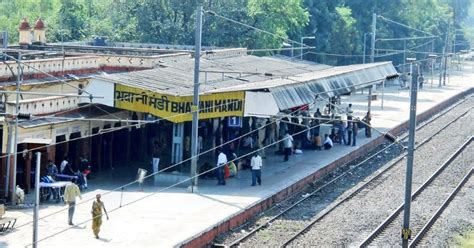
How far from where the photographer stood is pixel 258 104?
34375mm

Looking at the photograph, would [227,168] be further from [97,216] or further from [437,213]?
[97,216]

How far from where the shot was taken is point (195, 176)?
104ft

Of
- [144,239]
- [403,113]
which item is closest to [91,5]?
[403,113]

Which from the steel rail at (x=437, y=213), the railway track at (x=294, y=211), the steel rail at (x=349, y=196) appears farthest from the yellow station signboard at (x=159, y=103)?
the steel rail at (x=437, y=213)

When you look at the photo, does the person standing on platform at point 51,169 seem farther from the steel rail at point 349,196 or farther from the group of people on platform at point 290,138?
the steel rail at point 349,196

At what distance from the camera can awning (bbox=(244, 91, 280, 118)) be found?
34344 mm

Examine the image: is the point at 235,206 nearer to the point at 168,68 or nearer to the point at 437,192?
the point at 437,192

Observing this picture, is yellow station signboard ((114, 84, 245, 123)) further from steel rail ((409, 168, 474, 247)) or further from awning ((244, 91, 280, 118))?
steel rail ((409, 168, 474, 247))

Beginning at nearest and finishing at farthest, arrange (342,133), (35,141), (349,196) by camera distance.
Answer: (35,141), (349,196), (342,133)

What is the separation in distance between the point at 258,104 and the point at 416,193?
572 centimetres

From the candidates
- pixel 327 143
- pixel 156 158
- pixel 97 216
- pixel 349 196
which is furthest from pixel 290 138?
pixel 97 216

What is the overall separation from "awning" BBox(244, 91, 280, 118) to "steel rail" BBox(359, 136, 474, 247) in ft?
16.5

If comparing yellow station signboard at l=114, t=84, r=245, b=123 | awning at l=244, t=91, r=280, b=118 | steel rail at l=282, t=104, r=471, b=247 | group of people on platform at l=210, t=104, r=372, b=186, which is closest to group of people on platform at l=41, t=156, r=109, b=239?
yellow station signboard at l=114, t=84, r=245, b=123

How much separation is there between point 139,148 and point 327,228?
12.6 metres
